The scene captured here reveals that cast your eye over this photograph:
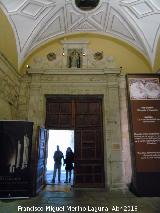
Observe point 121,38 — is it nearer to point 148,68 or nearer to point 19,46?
point 148,68

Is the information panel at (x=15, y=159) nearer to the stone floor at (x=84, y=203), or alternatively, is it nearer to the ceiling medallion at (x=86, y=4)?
the stone floor at (x=84, y=203)

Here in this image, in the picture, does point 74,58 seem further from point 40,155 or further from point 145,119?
point 40,155

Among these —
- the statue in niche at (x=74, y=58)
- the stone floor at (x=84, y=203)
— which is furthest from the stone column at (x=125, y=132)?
the statue in niche at (x=74, y=58)

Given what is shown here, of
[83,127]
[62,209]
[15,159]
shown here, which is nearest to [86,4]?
[83,127]

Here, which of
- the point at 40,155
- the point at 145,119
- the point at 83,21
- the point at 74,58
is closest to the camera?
the point at 40,155

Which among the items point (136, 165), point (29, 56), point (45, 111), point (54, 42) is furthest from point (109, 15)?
point (136, 165)

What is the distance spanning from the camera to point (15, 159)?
5309 mm

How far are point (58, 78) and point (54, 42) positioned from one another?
1.57 meters

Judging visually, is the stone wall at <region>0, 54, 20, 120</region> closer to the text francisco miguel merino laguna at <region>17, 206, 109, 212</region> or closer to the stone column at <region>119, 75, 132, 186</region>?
the text francisco miguel merino laguna at <region>17, 206, 109, 212</region>

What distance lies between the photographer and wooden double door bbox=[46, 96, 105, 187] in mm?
7043

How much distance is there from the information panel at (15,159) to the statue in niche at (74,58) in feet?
10.1

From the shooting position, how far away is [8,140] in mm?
5387

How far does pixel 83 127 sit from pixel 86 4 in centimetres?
414

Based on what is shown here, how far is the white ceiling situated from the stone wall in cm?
106
